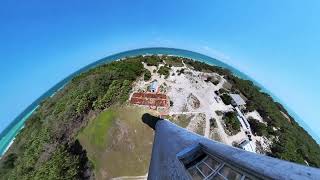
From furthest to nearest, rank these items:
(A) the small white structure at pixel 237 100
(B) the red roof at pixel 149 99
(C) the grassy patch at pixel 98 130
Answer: (A) the small white structure at pixel 237 100
(B) the red roof at pixel 149 99
(C) the grassy patch at pixel 98 130

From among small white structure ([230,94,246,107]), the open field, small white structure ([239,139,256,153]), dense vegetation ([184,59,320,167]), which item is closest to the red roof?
the open field

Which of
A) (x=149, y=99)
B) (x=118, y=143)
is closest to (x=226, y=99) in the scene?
(x=149, y=99)

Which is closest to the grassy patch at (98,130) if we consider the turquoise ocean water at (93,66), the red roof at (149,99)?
the red roof at (149,99)

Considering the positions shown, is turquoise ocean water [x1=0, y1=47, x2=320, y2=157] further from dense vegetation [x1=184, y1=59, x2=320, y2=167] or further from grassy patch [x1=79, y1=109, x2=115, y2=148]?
grassy patch [x1=79, y1=109, x2=115, y2=148]

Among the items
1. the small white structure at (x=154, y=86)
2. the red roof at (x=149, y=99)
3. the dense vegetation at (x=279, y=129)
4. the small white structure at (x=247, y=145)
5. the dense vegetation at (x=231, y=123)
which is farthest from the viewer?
the small white structure at (x=154, y=86)

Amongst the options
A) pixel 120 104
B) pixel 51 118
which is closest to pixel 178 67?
pixel 120 104

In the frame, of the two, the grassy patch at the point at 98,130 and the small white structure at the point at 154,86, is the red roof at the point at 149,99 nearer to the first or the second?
the small white structure at the point at 154,86
